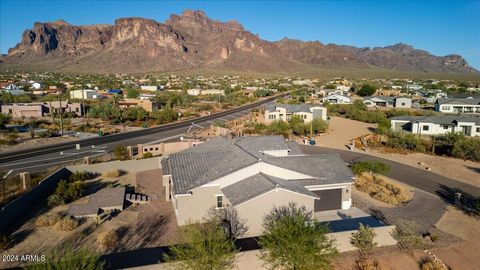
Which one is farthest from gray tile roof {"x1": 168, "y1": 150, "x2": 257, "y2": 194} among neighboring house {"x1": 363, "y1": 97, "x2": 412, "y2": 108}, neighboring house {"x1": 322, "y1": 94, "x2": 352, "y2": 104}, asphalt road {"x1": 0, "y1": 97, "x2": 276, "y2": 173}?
neighboring house {"x1": 322, "y1": 94, "x2": 352, "y2": 104}

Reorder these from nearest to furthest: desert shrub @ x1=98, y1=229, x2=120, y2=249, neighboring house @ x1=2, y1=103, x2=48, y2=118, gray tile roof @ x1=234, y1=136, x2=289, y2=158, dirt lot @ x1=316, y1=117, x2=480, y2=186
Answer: desert shrub @ x1=98, y1=229, x2=120, y2=249, gray tile roof @ x1=234, y1=136, x2=289, y2=158, dirt lot @ x1=316, y1=117, x2=480, y2=186, neighboring house @ x1=2, y1=103, x2=48, y2=118

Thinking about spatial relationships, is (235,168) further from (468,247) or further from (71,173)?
(71,173)

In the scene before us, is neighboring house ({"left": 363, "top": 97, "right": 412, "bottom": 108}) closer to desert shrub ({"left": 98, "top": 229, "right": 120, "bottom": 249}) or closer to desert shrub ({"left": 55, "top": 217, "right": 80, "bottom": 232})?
desert shrub ({"left": 98, "top": 229, "right": 120, "bottom": 249})

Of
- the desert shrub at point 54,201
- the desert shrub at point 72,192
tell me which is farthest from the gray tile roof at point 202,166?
the desert shrub at point 54,201

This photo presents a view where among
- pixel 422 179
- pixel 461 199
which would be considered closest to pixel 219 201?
pixel 461 199

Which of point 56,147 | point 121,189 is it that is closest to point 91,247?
point 121,189
